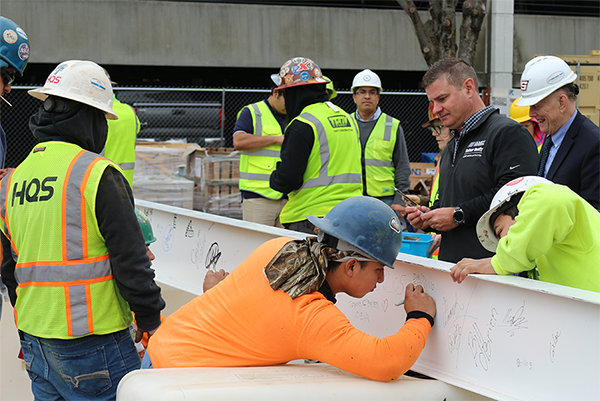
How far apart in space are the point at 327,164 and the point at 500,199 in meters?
1.99

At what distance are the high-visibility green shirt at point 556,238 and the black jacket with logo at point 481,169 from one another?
70cm

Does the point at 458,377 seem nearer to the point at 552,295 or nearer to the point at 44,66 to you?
the point at 552,295

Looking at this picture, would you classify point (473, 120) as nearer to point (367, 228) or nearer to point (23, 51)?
point (367, 228)

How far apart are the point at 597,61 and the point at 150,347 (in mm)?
11387

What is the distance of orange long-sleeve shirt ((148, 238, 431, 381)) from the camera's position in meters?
2.36

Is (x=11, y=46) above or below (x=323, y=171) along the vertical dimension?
above

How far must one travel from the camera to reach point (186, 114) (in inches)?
476

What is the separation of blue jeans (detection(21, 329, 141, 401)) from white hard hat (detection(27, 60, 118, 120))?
983mm

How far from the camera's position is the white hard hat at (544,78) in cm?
366

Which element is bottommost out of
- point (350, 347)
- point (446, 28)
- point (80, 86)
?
point (350, 347)
